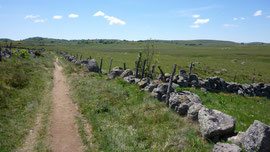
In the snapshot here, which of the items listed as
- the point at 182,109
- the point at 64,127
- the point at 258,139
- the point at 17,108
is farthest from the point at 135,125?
the point at 17,108

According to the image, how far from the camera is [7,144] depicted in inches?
340

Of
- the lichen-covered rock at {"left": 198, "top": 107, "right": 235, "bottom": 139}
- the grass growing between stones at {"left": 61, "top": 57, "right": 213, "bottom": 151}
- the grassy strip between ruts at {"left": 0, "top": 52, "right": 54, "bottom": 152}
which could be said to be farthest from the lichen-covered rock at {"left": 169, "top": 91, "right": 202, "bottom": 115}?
the grassy strip between ruts at {"left": 0, "top": 52, "right": 54, "bottom": 152}

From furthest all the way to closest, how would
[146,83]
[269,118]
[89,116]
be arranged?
[146,83]
[269,118]
[89,116]

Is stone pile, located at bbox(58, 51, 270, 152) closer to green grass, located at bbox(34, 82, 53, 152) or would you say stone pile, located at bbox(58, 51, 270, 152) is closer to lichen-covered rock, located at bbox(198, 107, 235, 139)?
lichen-covered rock, located at bbox(198, 107, 235, 139)

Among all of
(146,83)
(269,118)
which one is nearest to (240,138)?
(269,118)

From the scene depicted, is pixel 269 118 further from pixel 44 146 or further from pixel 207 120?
pixel 44 146

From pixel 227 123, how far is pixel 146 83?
9718mm

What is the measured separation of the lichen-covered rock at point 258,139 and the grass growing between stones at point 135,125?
4.75 ft

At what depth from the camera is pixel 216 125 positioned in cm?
834

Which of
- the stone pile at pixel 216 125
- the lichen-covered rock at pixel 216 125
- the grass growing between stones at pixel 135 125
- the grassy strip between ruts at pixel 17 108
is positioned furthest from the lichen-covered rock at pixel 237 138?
the grassy strip between ruts at pixel 17 108

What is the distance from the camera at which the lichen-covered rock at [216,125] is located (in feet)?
26.9

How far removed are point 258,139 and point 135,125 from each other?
19.4 ft

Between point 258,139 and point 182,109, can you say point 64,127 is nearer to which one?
point 182,109

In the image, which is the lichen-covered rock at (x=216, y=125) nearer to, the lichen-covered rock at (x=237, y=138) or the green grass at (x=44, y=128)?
the lichen-covered rock at (x=237, y=138)
